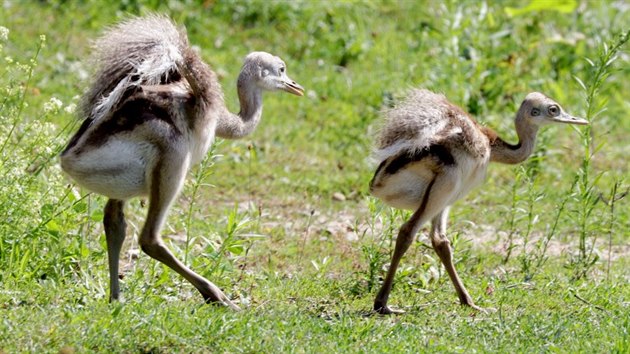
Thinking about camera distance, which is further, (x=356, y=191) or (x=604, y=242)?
(x=356, y=191)

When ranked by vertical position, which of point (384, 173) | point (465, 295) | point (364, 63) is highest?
point (384, 173)

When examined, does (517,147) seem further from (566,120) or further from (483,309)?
(483,309)

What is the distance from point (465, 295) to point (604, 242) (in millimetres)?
2880

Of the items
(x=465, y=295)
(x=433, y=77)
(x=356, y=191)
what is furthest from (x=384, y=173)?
(x=433, y=77)

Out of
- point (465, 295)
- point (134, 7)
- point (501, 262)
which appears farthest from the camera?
point (134, 7)

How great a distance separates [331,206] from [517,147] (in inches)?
111

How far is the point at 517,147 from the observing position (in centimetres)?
938

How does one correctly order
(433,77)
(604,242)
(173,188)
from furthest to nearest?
(433,77) → (604,242) → (173,188)

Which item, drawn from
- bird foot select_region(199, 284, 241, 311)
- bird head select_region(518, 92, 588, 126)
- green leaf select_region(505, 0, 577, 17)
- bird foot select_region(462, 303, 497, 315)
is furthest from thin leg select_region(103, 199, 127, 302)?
green leaf select_region(505, 0, 577, 17)

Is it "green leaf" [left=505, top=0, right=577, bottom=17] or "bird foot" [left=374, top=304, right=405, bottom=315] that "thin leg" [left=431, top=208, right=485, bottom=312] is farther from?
"green leaf" [left=505, top=0, right=577, bottom=17]

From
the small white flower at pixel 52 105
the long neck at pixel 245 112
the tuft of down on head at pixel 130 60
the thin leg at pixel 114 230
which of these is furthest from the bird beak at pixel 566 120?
the small white flower at pixel 52 105

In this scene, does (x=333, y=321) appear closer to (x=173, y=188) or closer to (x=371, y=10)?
(x=173, y=188)

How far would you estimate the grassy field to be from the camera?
7.66 metres

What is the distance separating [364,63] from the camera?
50.2 ft
